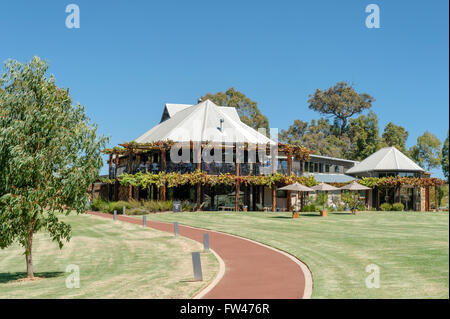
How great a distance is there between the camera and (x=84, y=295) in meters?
13.0

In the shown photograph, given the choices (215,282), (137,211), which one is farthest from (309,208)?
(215,282)

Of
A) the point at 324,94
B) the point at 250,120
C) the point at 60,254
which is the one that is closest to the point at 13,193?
the point at 60,254

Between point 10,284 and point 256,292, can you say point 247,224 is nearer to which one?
point 10,284

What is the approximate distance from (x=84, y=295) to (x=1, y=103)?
7.49 meters

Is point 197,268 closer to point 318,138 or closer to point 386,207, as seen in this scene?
point 386,207

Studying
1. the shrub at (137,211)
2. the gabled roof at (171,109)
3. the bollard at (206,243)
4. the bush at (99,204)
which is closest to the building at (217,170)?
the bush at (99,204)

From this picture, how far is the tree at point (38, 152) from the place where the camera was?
51.8ft

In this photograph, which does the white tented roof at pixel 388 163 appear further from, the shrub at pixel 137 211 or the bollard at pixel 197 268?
the bollard at pixel 197 268

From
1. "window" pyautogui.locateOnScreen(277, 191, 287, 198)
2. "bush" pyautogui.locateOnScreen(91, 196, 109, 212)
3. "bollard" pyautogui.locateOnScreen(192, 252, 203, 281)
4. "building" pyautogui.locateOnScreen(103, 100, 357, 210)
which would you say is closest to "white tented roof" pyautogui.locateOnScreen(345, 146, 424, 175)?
"building" pyautogui.locateOnScreen(103, 100, 357, 210)

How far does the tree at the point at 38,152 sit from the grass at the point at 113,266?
2115 mm

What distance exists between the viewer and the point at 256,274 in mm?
14398

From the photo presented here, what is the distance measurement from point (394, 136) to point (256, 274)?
2958 inches

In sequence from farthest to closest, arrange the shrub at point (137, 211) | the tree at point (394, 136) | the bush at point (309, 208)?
the tree at point (394, 136), the bush at point (309, 208), the shrub at point (137, 211)

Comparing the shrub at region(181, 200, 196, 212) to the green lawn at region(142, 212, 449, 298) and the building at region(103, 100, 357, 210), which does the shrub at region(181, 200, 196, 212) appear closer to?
the building at region(103, 100, 357, 210)
